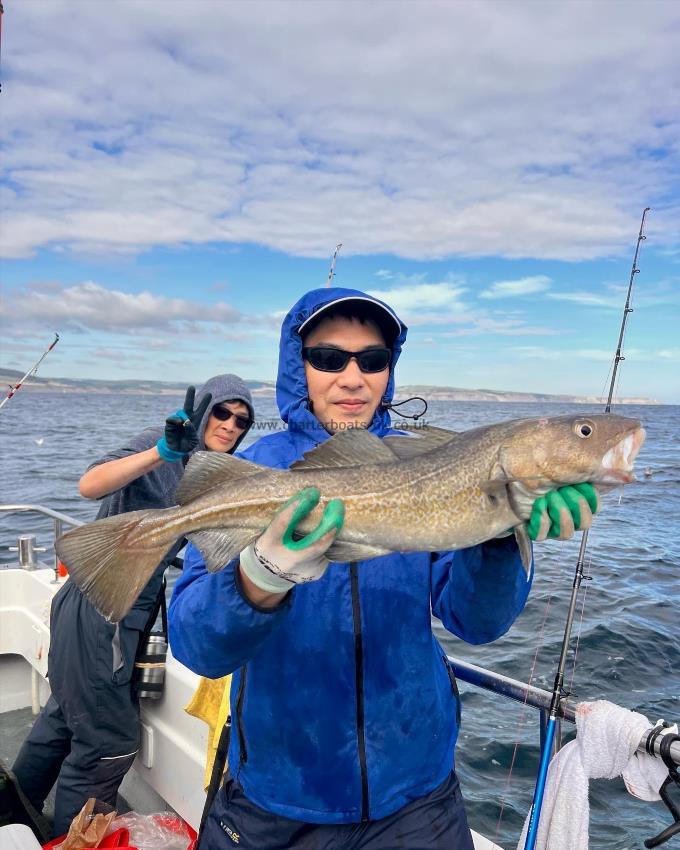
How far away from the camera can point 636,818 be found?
6.38m

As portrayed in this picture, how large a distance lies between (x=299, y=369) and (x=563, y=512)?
5.47ft

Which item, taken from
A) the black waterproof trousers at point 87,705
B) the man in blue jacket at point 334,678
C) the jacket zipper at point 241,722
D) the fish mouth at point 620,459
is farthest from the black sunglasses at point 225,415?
the fish mouth at point 620,459

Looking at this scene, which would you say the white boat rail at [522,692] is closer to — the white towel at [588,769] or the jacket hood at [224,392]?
the white towel at [588,769]

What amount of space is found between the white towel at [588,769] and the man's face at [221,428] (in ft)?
11.8

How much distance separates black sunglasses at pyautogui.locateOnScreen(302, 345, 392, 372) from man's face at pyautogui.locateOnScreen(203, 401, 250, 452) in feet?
7.83

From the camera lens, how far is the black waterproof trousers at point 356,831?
2.89m

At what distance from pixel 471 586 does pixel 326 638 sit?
0.73 meters

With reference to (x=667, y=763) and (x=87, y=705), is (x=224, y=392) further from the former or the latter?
(x=667, y=763)

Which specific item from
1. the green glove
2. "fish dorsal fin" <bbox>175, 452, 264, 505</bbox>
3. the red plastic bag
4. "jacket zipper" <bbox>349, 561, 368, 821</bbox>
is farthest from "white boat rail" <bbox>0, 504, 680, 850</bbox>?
"fish dorsal fin" <bbox>175, 452, 264, 505</bbox>

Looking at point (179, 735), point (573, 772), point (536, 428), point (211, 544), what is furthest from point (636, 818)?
point (211, 544)

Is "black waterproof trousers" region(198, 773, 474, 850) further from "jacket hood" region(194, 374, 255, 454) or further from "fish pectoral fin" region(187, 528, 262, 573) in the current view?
"jacket hood" region(194, 374, 255, 454)

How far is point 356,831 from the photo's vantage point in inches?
115

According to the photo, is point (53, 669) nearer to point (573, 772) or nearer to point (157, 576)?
point (157, 576)

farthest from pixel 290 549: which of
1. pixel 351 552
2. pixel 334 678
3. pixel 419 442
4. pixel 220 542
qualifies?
pixel 419 442
